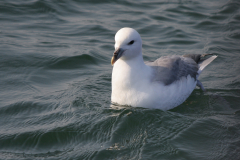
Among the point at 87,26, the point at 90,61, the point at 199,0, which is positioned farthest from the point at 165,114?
the point at 199,0

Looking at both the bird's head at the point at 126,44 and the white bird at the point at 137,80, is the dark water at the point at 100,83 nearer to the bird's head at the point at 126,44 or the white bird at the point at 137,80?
the white bird at the point at 137,80

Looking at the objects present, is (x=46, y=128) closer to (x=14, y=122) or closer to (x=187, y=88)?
(x=14, y=122)

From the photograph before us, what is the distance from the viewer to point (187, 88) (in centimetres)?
614

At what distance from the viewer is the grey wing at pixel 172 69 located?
554 centimetres

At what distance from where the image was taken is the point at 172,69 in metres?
5.85

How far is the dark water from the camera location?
181 inches

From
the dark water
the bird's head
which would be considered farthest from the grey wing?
the bird's head

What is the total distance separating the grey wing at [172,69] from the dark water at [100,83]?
22.4 inches

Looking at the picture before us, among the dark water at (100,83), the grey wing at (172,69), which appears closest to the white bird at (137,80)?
the grey wing at (172,69)

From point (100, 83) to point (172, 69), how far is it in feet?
5.68

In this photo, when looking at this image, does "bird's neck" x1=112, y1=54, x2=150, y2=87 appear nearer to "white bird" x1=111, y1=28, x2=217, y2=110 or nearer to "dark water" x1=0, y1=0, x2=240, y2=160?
"white bird" x1=111, y1=28, x2=217, y2=110

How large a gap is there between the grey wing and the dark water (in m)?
0.57

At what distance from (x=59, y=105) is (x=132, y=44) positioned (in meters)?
1.80

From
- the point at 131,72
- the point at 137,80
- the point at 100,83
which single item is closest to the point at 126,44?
the point at 131,72
